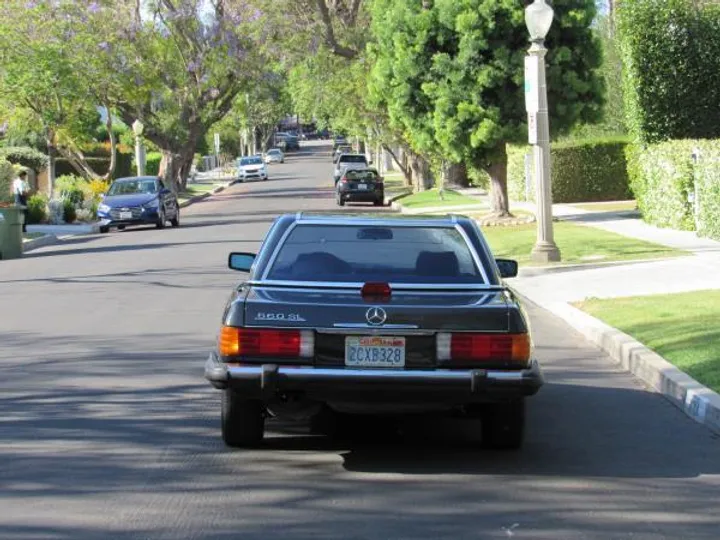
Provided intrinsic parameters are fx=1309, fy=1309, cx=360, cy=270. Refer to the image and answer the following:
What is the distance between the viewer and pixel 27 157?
55969 mm

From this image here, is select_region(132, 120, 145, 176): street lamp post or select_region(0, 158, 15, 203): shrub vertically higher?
select_region(132, 120, 145, 176): street lamp post

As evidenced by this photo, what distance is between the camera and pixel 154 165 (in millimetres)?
72938

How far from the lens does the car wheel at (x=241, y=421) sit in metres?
8.05

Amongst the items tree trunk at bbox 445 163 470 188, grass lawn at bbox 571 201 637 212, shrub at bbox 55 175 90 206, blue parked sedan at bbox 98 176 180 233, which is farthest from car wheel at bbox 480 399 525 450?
tree trunk at bbox 445 163 470 188

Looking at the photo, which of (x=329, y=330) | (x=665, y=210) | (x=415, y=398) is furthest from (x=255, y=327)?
(x=665, y=210)

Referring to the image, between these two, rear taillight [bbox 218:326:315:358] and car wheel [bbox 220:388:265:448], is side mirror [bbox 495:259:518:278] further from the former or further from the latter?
rear taillight [bbox 218:326:315:358]

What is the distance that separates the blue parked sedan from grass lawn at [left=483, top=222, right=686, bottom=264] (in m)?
11.9

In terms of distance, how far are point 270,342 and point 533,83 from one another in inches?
548

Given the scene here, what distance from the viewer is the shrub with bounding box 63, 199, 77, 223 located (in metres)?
39.6

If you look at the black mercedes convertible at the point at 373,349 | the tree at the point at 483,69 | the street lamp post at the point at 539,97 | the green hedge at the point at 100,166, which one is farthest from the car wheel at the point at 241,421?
the green hedge at the point at 100,166

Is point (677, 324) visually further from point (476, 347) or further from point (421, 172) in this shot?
point (421, 172)

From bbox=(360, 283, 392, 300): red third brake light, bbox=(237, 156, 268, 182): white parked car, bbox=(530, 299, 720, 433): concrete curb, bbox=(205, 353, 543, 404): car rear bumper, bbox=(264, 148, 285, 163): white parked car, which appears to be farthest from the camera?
bbox=(264, 148, 285, 163): white parked car

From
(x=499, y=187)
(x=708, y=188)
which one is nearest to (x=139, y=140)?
(x=499, y=187)

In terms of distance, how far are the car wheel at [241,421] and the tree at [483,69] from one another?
21.8 meters
